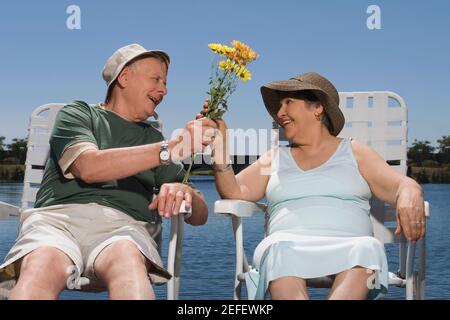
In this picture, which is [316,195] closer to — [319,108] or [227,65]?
[319,108]

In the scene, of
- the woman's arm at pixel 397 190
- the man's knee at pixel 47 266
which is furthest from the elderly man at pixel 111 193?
the woman's arm at pixel 397 190

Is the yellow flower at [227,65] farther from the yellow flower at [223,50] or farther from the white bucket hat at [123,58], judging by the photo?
the white bucket hat at [123,58]

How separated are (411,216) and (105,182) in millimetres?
1295

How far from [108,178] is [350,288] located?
104 cm

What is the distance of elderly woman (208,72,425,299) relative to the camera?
2.64 metres

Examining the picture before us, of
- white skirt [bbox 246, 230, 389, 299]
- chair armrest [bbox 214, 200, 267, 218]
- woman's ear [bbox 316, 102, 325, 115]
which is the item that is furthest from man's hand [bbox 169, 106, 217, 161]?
woman's ear [bbox 316, 102, 325, 115]

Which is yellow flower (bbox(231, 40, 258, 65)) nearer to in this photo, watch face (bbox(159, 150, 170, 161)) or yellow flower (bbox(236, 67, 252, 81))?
yellow flower (bbox(236, 67, 252, 81))

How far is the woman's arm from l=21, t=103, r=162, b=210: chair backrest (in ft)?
6.30

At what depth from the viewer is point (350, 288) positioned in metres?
2.55

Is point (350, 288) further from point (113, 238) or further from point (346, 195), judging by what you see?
point (113, 238)

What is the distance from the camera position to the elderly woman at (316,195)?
264cm

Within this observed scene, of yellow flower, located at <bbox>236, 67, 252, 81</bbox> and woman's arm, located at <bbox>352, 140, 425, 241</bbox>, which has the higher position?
yellow flower, located at <bbox>236, 67, 252, 81</bbox>

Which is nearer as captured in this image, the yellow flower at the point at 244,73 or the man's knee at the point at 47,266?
the man's knee at the point at 47,266

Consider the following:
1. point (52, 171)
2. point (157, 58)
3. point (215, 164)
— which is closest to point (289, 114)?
point (215, 164)
